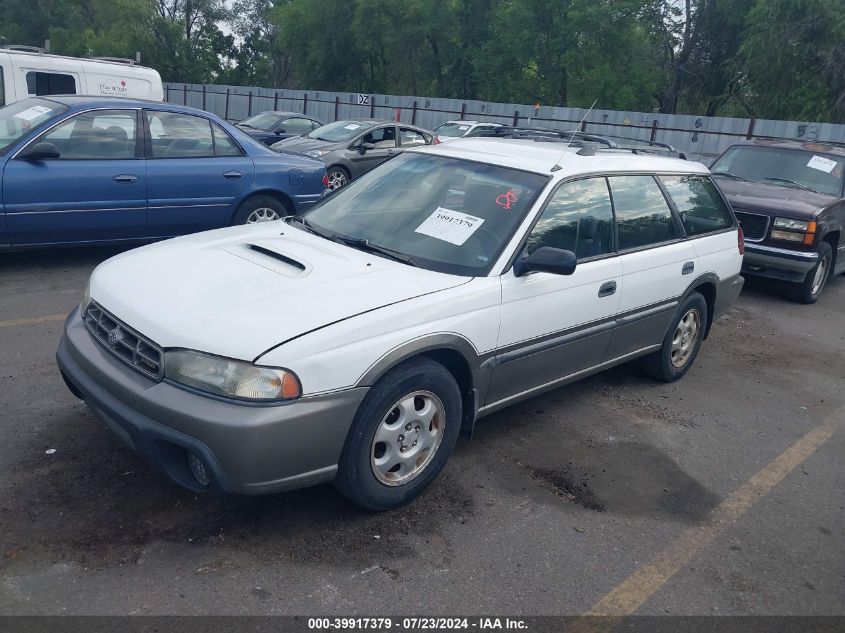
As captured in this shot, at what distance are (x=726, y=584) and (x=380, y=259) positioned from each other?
7.19 feet

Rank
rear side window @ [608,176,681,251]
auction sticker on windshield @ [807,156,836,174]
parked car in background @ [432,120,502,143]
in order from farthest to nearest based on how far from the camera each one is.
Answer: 1. parked car in background @ [432,120,502,143]
2. auction sticker on windshield @ [807,156,836,174]
3. rear side window @ [608,176,681,251]

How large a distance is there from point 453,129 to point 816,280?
12490 millimetres

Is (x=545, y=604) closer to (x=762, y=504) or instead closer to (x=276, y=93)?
(x=762, y=504)

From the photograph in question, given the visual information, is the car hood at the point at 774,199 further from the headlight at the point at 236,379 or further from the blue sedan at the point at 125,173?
the headlight at the point at 236,379

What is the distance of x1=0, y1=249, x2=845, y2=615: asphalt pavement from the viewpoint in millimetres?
3021

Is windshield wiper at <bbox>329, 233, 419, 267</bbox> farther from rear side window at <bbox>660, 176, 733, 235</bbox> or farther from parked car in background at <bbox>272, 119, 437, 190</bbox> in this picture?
parked car in background at <bbox>272, 119, 437, 190</bbox>

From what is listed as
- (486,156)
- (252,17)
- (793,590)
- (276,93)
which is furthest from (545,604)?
(252,17)

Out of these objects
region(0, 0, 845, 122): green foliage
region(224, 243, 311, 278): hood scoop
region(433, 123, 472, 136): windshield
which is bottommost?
region(433, 123, 472, 136): windshield

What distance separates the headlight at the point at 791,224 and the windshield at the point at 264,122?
13.3 metres

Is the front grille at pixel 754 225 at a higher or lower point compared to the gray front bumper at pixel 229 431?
higher

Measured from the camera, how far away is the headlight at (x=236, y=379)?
119 inches

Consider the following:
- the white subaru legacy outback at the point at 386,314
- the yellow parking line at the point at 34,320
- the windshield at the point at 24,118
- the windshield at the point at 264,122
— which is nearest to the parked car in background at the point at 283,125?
the windshield at the point at 264,122

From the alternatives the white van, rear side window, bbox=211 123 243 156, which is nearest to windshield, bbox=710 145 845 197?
rear side window, bbox=211 123 243 156

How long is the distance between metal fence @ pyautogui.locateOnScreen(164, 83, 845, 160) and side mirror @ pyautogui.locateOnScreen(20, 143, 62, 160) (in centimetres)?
1104
